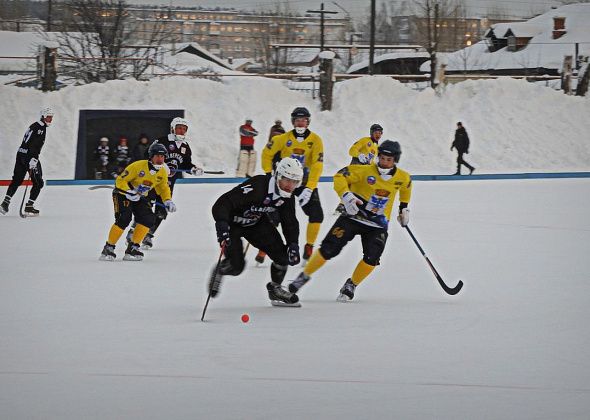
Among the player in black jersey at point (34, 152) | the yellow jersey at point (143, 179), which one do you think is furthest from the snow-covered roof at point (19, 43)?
the yellow jersey at point (143, 179)

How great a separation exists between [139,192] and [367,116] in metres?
19.8

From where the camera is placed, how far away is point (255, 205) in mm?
7176

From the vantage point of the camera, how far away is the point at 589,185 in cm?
2097

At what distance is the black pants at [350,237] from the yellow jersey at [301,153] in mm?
2335

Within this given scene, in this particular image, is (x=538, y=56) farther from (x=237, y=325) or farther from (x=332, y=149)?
(x=237, y=325)

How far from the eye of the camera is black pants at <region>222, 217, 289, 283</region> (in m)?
7.29

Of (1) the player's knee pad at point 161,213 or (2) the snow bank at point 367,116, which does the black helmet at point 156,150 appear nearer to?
(1) the player's knee pad at point 161,213

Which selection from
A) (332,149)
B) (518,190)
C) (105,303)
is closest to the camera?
(105,303)

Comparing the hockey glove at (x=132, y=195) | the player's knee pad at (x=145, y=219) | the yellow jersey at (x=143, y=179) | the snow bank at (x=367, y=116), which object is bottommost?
the player's knee pad at (x=145, y=219)

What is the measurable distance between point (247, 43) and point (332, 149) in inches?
4478

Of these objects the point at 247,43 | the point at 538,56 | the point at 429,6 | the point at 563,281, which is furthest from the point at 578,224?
the point at 247,43

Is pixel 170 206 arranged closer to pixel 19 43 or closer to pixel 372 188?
pixel 372 188

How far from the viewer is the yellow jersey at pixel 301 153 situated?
10016 millimetres

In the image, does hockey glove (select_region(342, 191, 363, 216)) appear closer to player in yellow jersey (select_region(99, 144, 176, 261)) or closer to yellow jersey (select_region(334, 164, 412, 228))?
yellow jersey (select_region(334, 164, 412, 228))
